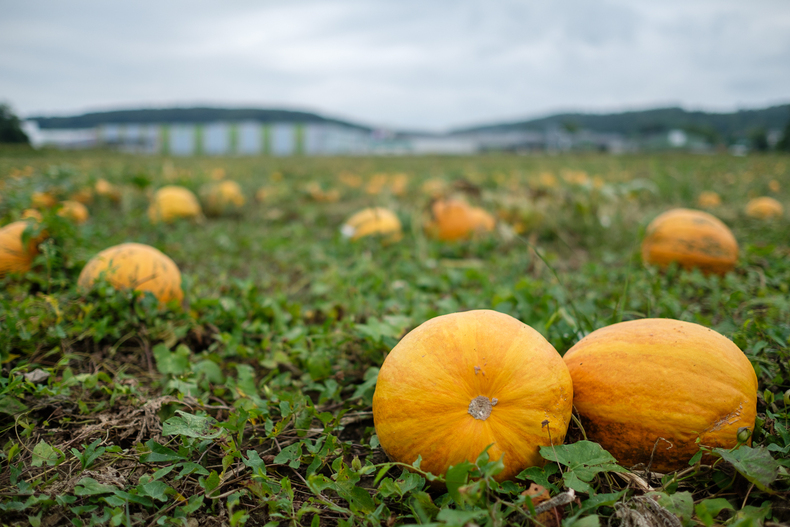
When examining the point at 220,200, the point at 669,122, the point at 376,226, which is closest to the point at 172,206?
the point at 220,200

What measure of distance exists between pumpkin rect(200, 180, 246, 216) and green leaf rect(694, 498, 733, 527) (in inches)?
247

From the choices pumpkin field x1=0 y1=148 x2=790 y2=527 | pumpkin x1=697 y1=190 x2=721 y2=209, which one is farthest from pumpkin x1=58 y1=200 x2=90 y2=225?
pumpkin x1=697 y1=190 x2=721 y2=209

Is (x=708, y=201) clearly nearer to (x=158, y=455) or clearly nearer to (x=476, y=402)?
(x=476, y=402)

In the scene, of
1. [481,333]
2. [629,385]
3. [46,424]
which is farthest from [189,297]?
[629,385]

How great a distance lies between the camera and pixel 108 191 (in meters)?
6.06

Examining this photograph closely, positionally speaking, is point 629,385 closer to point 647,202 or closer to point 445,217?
point 445,217

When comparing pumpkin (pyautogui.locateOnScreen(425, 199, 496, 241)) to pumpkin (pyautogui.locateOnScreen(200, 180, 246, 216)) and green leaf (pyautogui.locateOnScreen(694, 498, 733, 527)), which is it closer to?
pumpkin (pyautogui.locateOnScreen(200, 180, 246, 216))

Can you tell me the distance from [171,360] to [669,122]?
1605 inches

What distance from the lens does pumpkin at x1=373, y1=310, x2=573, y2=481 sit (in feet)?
4.26

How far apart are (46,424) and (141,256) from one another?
4.11 ft

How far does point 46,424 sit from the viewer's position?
158 cm

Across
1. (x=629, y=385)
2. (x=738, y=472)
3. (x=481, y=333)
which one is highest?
(x=481, y=333)

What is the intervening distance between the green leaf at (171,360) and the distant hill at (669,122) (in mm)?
18443

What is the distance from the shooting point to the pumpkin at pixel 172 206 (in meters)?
5.43
